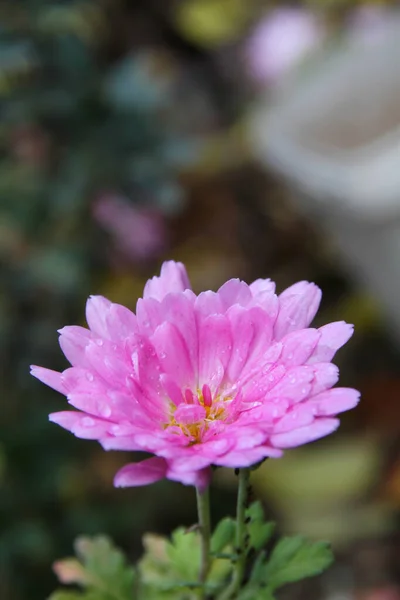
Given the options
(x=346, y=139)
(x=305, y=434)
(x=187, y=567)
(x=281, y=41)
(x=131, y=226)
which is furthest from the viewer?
(x=281, y=41)

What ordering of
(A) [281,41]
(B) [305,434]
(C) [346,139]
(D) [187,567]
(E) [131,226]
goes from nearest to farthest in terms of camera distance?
(B) [305,434]
(D) [187,567]
(E) [131,226]
(C) [346,139]
(A) [281,41]

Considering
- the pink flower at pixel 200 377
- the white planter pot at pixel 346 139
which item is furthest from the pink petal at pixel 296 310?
the white planter pot at pixel 346 139

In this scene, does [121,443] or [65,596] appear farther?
[65,596]

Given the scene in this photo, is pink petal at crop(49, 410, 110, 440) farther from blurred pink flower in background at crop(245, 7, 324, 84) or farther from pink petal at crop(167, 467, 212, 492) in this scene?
blurred pink flower in background at crop(245, 7, 324, 84)

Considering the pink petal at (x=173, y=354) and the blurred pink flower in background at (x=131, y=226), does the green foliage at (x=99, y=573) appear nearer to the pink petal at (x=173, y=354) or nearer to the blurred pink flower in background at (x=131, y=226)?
the pink petal at (x=173, y=354)

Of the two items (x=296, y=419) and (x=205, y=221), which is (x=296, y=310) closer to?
(x=296, y=419)

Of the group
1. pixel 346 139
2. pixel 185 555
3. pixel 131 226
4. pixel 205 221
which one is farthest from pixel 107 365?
pixel 205 221

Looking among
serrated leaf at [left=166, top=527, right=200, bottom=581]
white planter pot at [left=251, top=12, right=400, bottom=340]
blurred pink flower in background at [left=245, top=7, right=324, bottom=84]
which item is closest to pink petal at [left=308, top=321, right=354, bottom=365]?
serrated leaf at [left=166, top=527, right=200, bottom=581]

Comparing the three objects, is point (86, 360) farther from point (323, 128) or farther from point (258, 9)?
point (258, 9)
